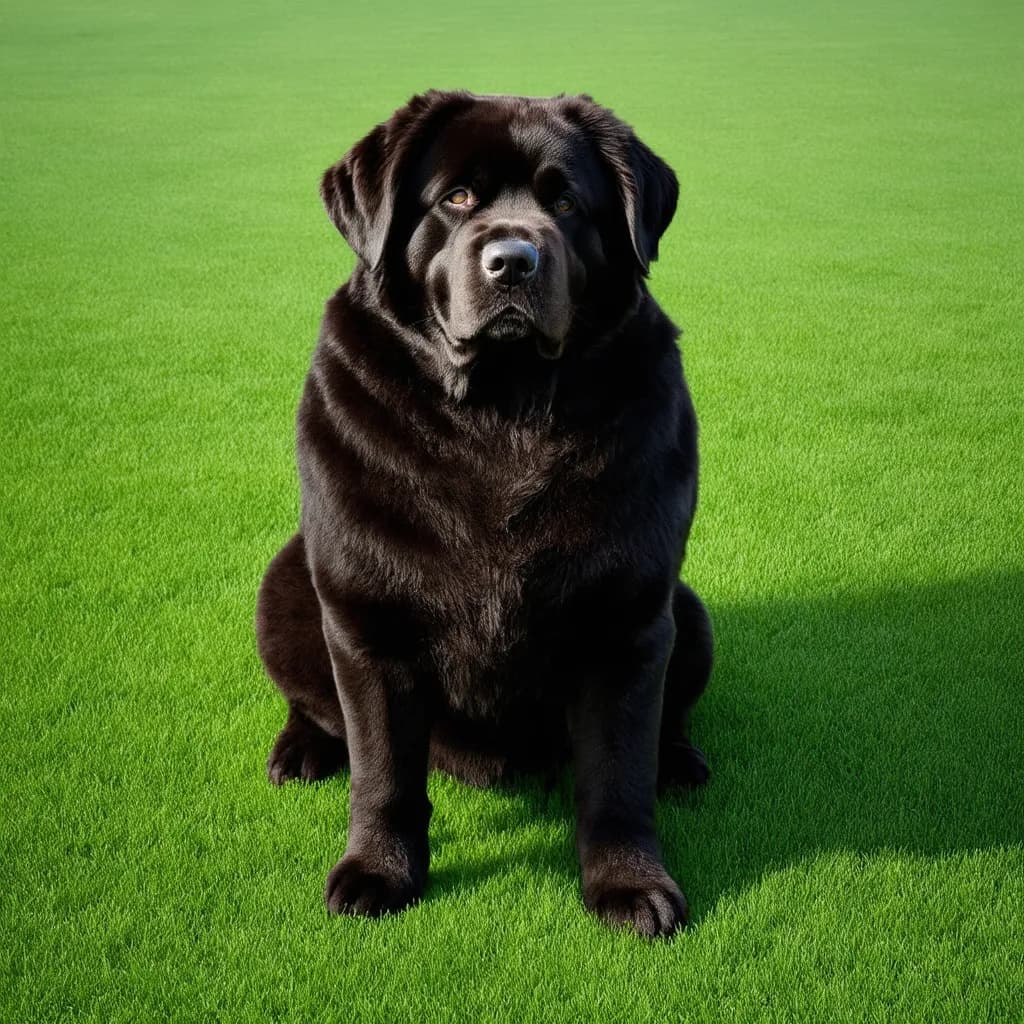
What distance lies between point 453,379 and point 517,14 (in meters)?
37.8

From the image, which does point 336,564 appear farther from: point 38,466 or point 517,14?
point 517,14

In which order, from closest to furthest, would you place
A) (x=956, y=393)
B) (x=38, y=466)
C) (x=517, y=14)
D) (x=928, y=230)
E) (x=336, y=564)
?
(x=336, y=564), (x=38, y=466), (x=956, y=393), (x=928, y=230), (x=517, y=14)

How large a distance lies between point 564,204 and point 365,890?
1496 mm

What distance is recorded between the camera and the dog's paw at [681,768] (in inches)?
125

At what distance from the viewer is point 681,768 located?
3.19 metres

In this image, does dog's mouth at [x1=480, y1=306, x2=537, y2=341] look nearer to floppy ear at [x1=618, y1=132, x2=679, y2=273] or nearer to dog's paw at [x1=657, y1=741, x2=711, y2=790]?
floppy ear at [x1=618, y1=132, x2=679, y2=273]

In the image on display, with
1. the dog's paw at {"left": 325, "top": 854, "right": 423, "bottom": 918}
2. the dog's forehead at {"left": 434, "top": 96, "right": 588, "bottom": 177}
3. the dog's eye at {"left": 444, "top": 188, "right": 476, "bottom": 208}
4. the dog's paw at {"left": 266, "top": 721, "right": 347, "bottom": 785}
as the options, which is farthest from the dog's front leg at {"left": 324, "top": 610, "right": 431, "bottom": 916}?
the dog's forehead at {"left": 434, "top": 96, "right": 588, "bottom": 177}

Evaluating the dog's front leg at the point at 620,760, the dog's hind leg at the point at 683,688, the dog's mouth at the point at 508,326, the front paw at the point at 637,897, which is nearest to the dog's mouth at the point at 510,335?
the dog's mouth at the point at 508,326

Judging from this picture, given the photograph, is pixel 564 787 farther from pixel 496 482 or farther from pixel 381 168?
pixel 381 168

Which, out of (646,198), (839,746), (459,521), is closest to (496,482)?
(459,521)

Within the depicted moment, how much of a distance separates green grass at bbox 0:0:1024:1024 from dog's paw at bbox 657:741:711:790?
6cm

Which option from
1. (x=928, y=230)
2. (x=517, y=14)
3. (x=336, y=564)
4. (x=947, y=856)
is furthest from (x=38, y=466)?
(x=517, y=14)

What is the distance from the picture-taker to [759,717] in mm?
→ 3572

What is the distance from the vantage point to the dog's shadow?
2939 millimetres
